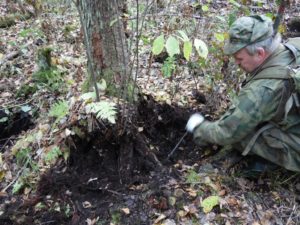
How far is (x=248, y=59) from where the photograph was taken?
3.26 meters

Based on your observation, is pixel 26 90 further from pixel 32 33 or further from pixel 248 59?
pixel 248 59

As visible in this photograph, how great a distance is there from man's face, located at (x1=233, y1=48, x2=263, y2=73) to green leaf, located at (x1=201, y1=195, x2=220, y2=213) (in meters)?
1.26

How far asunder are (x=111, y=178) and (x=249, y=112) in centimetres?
151

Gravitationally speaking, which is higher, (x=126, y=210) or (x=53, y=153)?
(x=53, y=153)

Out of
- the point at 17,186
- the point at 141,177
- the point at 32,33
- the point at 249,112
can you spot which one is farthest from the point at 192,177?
the point at 32,33

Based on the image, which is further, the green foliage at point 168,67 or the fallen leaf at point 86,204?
the green foliage at point 168,67

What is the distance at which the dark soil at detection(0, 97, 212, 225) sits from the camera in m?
3.20

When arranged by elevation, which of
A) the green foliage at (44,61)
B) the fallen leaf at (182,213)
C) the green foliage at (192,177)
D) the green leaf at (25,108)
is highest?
the green foliage at (44,61)

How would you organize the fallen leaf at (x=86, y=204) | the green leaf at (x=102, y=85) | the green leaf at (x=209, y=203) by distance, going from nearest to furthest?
the green leaf at (x=209, y=203) → the fallen leaf at (x=86, y=204) → the green leaf at (x=102, y=85)

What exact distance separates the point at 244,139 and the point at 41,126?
237cm

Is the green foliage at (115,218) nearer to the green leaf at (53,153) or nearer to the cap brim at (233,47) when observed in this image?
the green leaf at (53,153)

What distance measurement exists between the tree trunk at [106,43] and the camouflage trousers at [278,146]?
142 cm

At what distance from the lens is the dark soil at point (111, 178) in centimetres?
320

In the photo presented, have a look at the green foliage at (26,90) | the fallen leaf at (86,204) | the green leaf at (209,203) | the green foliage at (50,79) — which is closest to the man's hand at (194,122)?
the green leaf at (209,203)
